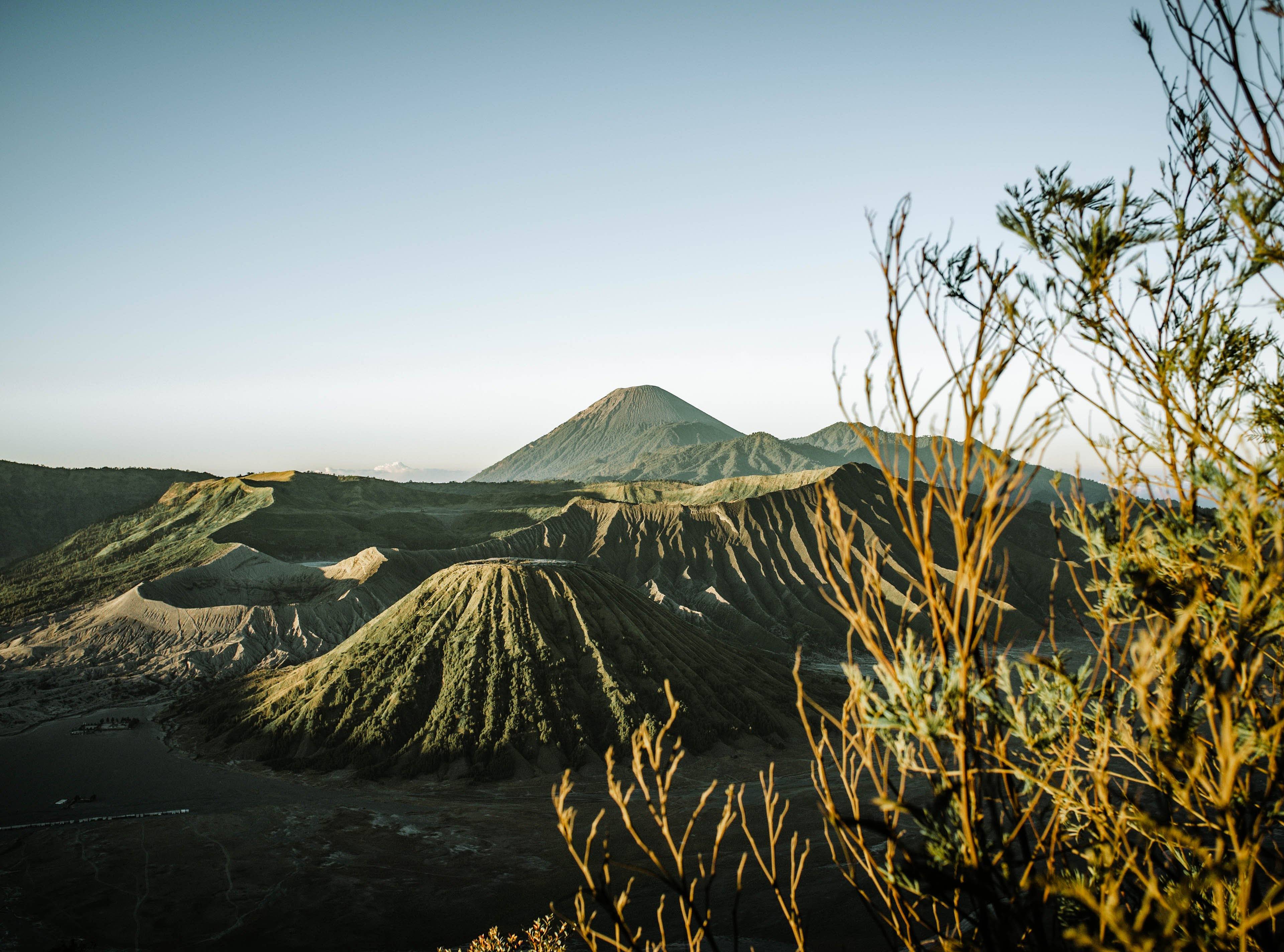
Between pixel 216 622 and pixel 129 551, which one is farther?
pixel 129 551

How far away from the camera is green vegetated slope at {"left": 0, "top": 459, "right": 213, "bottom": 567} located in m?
66.9

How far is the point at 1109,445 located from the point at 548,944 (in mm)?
11287

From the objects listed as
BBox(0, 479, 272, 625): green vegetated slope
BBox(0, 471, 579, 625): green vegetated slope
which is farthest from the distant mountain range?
BBox(0, 479, 272, 625): green vegetated slope

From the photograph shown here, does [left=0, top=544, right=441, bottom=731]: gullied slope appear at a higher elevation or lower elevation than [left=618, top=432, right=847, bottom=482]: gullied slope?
lower

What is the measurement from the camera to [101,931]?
13758 mm

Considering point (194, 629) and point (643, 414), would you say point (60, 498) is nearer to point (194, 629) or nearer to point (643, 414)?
point (194, 629)

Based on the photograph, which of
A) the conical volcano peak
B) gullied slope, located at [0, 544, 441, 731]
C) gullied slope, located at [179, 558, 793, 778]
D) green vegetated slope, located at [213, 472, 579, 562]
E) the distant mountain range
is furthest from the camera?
the conical volcano peak

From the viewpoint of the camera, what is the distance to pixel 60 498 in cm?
7169

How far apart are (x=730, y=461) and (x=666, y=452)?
645 inches

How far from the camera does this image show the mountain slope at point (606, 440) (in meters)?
→ 168

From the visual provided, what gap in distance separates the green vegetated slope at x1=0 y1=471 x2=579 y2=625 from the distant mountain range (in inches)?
1274

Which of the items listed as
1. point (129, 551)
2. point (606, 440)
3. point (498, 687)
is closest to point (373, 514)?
point (129, 551)

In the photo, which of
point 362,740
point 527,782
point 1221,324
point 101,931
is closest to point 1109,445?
point 1221,324

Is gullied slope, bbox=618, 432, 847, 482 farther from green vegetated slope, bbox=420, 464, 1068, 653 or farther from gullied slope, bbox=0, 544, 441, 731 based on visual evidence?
gullied slope, bbox=0, 544, 441, 731
